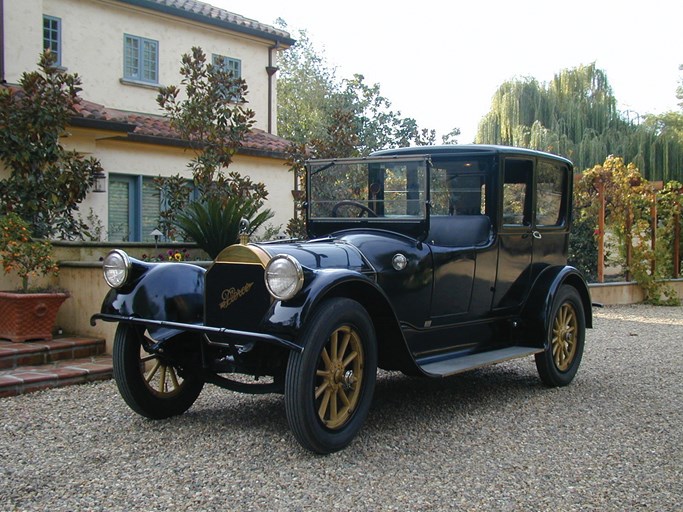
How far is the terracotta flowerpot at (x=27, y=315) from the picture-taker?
640 cm

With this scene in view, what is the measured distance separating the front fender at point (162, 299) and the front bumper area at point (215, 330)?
56 mm

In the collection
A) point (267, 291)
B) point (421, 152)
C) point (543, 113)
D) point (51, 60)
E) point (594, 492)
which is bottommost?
point (594, 492)

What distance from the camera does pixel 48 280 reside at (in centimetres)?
702

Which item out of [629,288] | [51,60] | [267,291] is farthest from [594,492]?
[629,288]

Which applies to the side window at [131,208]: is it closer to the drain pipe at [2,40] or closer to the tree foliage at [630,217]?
the drain pipe at [2,40]

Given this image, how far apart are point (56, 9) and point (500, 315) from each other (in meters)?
10.5

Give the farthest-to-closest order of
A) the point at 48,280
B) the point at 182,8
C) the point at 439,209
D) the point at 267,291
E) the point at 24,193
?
the point at 182,8 → the point at 24,193 → the point at 48,280 → the point at 439,209 → the point at 267,291

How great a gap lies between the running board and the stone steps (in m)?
2.73

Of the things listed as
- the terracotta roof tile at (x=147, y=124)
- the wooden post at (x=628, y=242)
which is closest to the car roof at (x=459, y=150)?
the terracotta roof tile at (x=147, y=124)

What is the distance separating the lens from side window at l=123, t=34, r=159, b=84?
45.4 feet

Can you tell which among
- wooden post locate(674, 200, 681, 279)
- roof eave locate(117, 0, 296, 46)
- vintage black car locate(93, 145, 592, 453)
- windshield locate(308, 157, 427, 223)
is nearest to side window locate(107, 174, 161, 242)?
roof eave locate(117, 0, 296, 46)

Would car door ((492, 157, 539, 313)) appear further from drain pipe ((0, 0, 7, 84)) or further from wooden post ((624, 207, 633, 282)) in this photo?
drain pipe ((0, 0, 7, 84))

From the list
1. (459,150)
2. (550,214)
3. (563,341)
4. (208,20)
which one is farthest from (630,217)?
(208,20)

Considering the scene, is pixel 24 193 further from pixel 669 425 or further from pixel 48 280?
pixel 669 425
